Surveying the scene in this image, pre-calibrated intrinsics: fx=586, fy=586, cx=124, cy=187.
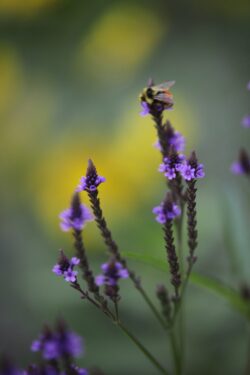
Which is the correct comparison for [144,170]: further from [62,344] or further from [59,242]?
[62,344]

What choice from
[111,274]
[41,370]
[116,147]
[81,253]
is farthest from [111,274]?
[116,147]

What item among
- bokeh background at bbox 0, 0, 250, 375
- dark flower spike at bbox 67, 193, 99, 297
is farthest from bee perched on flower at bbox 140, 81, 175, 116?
bokeh background at bbox 0, 0, 250, 375

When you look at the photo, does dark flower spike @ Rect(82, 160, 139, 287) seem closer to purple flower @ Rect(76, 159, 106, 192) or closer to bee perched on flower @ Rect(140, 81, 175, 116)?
purple flower @ Rect(76, 159, 106, 192)

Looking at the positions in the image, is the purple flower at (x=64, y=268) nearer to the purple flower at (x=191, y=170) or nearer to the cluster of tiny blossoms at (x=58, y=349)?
the cluster of tiny blossoms at (x=58, y=349)

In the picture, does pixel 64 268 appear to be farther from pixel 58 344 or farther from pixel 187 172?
pixel 187 172

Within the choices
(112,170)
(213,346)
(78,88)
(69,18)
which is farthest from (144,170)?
(69,18)
